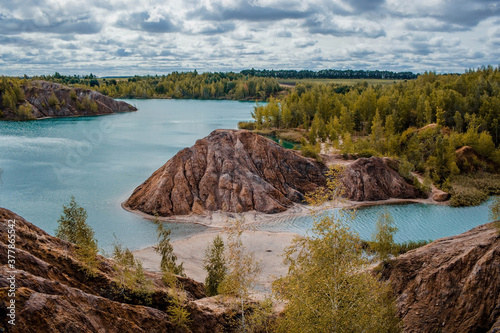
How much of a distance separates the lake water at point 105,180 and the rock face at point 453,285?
16114 mm

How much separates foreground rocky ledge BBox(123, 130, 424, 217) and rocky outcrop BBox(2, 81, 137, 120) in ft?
334

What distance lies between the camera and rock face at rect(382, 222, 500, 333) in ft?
63.4

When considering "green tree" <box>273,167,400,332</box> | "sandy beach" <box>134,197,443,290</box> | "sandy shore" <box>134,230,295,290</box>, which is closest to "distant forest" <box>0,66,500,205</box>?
"sandy beach" <box>134,197,443,290</box>

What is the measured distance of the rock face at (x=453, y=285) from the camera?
19.3 meters

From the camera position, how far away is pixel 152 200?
146ft

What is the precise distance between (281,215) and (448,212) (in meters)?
20.2

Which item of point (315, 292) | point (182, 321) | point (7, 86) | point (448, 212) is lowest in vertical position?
point (448, 212)

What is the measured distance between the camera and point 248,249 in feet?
117

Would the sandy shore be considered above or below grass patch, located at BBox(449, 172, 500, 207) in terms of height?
below

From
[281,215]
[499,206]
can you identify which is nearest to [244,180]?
[281,215]

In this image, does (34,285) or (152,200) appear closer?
(34,285)

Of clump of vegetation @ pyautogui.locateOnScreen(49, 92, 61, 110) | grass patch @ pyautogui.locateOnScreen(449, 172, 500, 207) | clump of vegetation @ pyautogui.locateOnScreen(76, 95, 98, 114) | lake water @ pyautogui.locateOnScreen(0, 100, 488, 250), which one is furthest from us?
clump of vegetation @ pyautogui.locateOnScreen(76, 95, 98, 114)

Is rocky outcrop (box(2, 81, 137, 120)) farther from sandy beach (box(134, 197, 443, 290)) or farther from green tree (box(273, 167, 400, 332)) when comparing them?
green tree (box(273, 167, 400, 332))

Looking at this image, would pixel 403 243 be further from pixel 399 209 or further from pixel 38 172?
pixel 38 172
